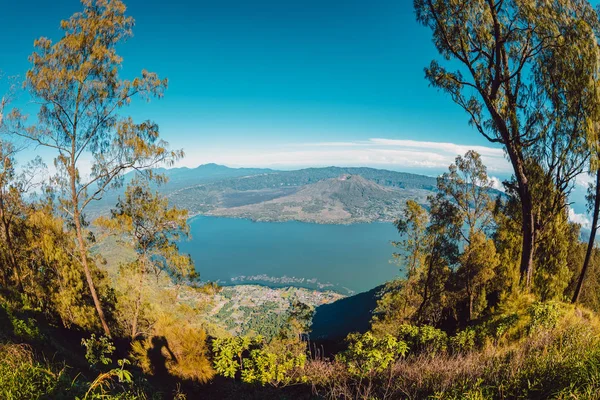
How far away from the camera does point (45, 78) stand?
7.53 m

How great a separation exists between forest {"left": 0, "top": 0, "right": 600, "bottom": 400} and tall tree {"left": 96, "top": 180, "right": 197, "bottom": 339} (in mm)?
55

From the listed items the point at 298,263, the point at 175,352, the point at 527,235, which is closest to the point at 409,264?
the point at 527,235

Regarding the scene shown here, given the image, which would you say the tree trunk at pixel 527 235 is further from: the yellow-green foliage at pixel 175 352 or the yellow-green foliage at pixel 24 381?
the yellow-green foliage at pixel 175 352

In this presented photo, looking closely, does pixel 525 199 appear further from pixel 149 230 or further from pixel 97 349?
pixel 97 349

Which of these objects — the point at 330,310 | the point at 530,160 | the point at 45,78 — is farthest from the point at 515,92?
the point at 330,310

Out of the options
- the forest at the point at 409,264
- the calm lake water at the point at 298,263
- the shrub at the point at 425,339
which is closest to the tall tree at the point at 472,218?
the forest at the point at 409,264

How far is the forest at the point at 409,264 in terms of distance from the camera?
154 inches

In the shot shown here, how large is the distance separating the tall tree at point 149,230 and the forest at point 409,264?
6cm

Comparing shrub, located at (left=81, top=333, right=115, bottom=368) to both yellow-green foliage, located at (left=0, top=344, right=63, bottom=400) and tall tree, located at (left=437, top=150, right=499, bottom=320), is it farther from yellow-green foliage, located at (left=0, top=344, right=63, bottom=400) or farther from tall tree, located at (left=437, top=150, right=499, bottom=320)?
tall tree, located at (left=437, top=150, right=499, bottom=320)

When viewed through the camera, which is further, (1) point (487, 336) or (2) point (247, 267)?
(2) point (247, 267)

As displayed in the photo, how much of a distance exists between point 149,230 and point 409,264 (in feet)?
36.2

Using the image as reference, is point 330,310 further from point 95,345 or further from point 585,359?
point 585,359

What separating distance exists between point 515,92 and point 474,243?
21.9 feet

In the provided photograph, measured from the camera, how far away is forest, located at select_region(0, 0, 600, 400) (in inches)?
154
